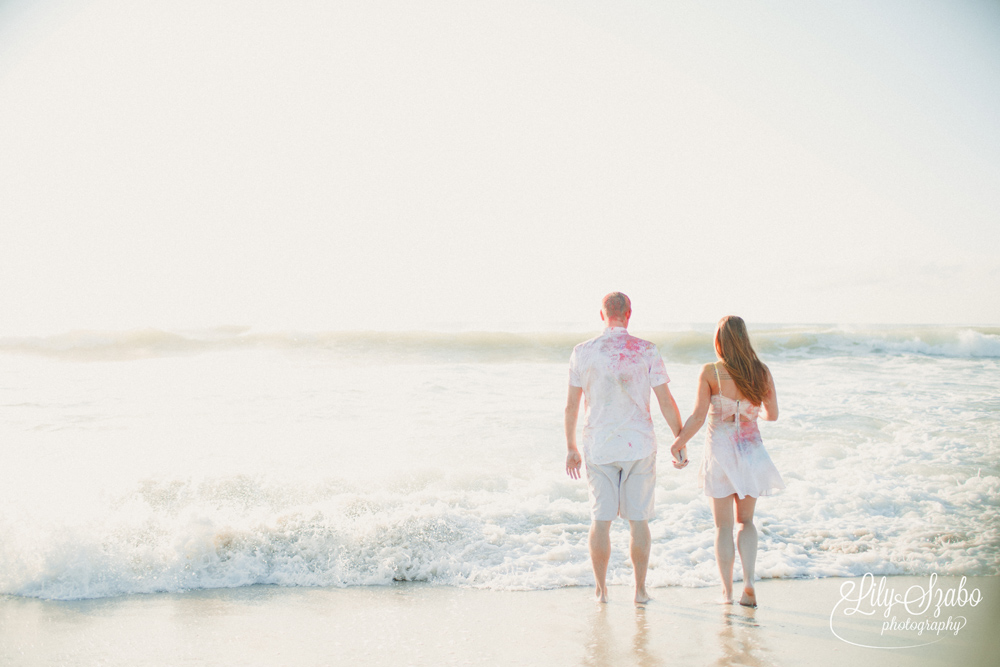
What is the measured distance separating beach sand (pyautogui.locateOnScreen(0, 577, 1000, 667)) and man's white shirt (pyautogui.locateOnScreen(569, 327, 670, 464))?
1076 mm

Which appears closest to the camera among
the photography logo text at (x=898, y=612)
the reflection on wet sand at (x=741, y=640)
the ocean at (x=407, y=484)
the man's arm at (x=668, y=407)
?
the reflection on wet sand at (x=741, y=640)

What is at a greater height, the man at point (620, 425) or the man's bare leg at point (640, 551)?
the man at point (620, 425)

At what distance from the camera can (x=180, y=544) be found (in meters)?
4.68

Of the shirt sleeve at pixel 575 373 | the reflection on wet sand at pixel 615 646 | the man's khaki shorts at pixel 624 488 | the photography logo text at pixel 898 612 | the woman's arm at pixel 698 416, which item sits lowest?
the photography logo text at pixel 898 612

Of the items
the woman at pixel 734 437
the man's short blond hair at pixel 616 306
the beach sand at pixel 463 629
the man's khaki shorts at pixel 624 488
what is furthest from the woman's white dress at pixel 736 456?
the beach sand at pixel 463 629

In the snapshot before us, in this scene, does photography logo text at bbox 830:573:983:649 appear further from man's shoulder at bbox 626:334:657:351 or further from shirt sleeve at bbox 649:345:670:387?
man's shoulder at bbox 626:334:657:351

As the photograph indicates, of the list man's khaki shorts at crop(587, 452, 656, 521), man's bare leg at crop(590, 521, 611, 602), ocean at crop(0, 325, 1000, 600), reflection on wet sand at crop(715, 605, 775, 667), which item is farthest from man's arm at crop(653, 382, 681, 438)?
ocean at crop(0, 325, 1000, 600)

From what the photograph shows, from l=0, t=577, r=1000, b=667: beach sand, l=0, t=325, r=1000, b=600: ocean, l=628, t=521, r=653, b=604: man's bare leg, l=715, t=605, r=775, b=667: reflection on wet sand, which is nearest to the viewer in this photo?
l=715, t=605, r=775, b=667: reflection on wet sand

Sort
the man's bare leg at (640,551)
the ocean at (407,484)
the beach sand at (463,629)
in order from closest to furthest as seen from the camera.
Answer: the beach sand at (463,629) → the man's bare leg at (640,551) → the ocean at (407,484)

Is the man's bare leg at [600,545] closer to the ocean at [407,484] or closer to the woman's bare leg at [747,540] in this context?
the ocean at [407,484]

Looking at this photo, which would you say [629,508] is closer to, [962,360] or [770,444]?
[770,444]

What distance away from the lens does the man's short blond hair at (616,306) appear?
3.66m

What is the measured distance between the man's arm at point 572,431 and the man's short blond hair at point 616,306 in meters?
0.53

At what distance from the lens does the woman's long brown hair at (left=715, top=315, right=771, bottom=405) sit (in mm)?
3549
